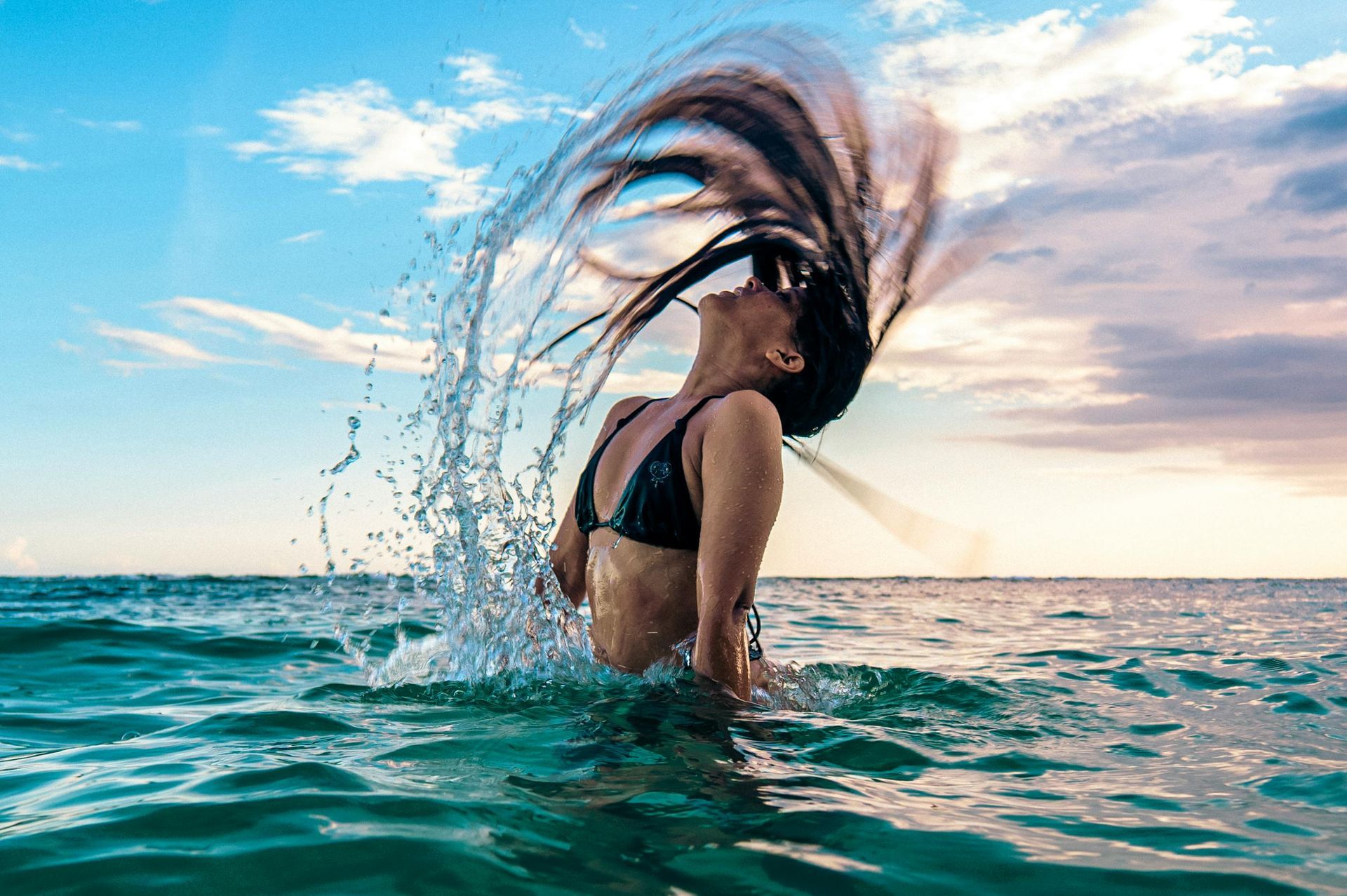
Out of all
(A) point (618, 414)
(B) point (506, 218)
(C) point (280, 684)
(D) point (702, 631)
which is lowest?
(C) point (280, 684)

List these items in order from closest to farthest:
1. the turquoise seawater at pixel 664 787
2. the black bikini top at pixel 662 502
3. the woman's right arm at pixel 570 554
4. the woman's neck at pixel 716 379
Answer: the turquoise seawater at pixel 664 787 < the black bikini top at pixel 662 502 < the woman's neck at pixel 716 379 < the woman's right arm at pixel 570 554

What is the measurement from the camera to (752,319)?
3.85 m

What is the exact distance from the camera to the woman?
3.49 m

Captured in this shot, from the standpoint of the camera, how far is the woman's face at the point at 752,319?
151 inches

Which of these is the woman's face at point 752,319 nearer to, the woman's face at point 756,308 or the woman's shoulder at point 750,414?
the woman's face at point 756,308

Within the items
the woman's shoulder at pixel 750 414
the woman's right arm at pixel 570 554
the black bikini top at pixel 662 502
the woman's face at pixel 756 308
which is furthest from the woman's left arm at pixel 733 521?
the woman's right arm at pixel 570 554

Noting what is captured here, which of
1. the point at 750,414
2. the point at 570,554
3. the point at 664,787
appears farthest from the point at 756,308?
the point at 664,787

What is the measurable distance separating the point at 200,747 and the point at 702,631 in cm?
174

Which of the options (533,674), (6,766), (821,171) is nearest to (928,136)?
(821,171)

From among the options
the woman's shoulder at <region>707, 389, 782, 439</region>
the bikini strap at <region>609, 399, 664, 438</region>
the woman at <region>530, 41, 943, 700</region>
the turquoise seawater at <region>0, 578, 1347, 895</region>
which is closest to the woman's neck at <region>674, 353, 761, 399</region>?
the woman at <region>530, 41, 943, 700</region>

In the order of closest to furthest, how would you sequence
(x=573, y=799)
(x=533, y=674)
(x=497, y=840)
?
(x=497, y=840), (x=573, y=799), (x=533, y=674)

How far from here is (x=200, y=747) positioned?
3.21 m

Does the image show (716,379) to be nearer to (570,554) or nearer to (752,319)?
(752,319)

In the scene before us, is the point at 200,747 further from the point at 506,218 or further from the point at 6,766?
the point at 506,218
